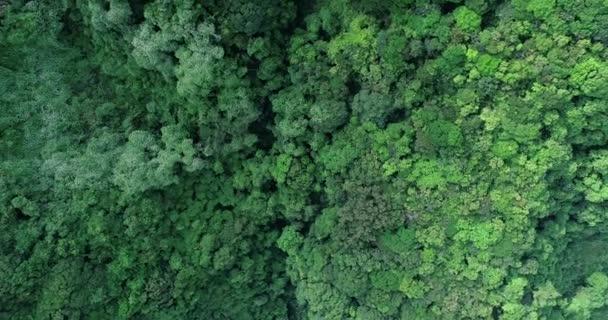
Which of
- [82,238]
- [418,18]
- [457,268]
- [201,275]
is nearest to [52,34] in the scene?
[82,238]

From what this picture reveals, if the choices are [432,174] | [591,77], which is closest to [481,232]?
[432,174]

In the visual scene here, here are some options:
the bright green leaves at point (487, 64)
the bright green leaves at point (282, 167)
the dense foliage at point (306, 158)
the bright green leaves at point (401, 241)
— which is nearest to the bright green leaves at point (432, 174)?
the dense foliage at point (306, 158)

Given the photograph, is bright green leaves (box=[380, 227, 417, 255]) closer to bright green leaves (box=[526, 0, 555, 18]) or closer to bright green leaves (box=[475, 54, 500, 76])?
bright green leaves (box=[475, 54, 500, 76])

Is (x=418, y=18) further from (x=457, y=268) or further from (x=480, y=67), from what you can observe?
(x=457, y=268)

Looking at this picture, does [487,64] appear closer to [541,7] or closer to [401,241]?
[541,7]

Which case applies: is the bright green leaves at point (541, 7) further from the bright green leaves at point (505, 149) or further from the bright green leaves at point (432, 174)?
the bright green leaves at point (432, 174)
